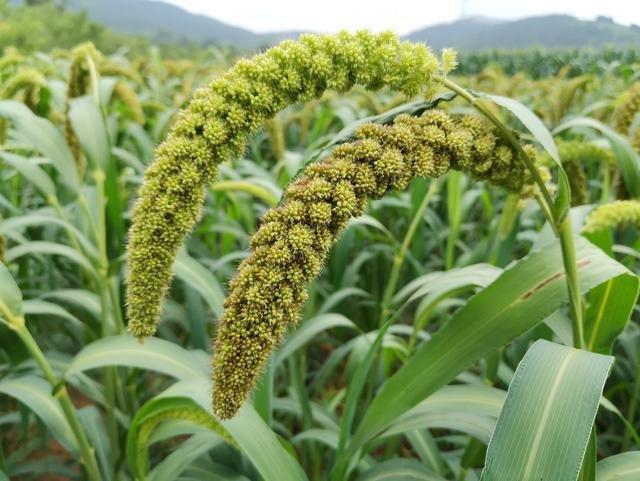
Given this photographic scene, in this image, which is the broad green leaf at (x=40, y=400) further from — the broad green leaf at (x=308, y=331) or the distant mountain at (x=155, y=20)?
the distant mountain at (x=155, y=20)

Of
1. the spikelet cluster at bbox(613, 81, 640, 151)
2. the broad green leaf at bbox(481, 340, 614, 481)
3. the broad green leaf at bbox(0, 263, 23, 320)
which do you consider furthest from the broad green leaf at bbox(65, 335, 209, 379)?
the spikelet cluster at bbox(613, 81, 640, 151)

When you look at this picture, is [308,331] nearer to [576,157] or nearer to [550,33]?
[576,157]

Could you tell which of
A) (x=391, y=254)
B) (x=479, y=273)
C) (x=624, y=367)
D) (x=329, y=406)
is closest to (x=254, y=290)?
(x=479, y=273)

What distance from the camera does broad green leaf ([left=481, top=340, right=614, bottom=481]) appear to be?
2.97ft

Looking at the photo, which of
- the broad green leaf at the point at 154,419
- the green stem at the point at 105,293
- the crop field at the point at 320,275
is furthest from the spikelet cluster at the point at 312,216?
the green stem at the point at 105,293

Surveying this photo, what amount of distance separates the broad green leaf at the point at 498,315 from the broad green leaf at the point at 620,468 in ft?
1.25

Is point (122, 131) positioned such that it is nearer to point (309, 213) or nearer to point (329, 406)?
point (329, 406)

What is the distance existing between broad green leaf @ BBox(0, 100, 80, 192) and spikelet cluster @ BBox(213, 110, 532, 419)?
4.13 ft

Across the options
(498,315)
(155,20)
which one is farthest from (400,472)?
(155,20)

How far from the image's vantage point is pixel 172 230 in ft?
3.25

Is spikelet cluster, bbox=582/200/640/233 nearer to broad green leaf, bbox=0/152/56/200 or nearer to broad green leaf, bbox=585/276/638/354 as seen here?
broad green leaf, bbox=585/276/638/354

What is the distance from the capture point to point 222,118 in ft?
3.36

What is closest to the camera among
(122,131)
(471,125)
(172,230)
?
(172,230)

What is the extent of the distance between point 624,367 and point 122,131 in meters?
2.94
